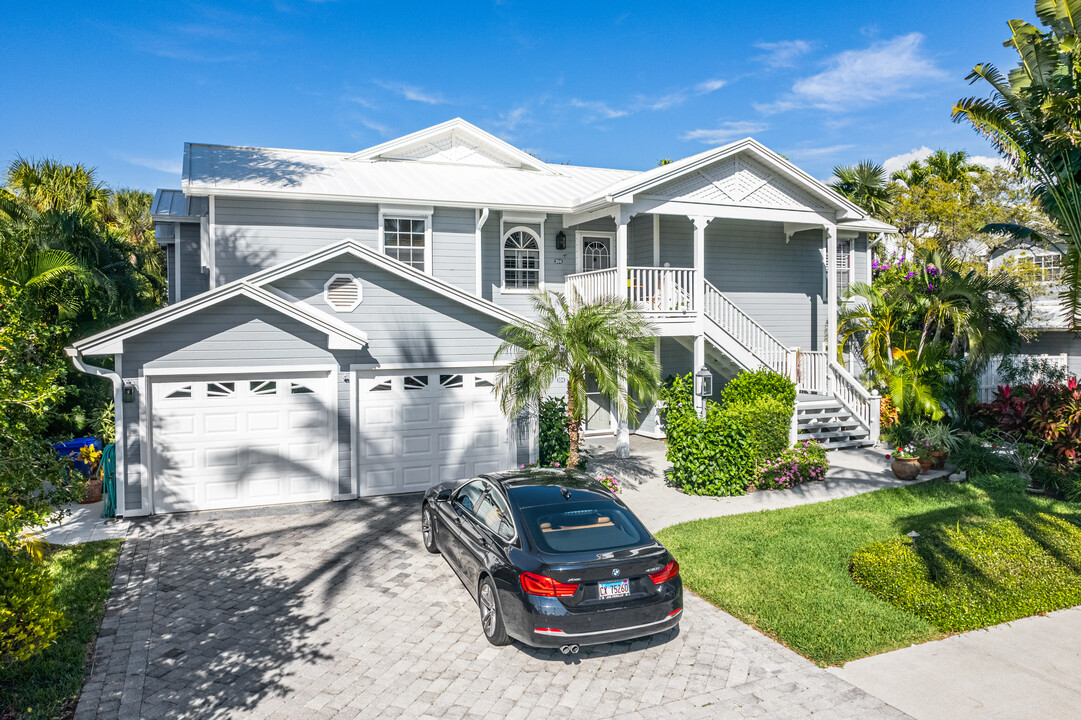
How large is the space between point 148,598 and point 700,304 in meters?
12.4

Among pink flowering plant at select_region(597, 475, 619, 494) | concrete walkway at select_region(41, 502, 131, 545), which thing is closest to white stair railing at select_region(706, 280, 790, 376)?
pink flowering plant at select_region(597, 475, 619, 494)

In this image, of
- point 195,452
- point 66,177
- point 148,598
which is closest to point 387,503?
point 195,452

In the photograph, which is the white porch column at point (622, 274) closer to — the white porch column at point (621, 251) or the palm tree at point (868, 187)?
the white porch column at point (621, 251)

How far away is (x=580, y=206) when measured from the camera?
16516 mm

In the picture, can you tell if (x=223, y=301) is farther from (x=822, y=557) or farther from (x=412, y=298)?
(x=822, y=557)

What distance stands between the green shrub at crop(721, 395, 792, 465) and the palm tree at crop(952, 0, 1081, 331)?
522 centimetres

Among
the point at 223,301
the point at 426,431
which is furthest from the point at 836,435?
the point at 223,301

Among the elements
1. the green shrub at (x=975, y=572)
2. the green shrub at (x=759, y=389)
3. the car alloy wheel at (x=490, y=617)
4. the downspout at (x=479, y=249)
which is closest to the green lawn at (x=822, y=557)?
the green shrub at (x=975, y=572)

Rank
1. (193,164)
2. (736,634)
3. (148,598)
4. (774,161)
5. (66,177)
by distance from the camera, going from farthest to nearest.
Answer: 1. (66,177)
2. (774,161)
3. (193,164)
4. (148,598)
5. (736,634)

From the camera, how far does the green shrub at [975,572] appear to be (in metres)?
7.49

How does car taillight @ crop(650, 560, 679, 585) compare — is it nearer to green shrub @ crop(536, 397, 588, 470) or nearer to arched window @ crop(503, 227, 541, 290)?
green shrub @ crop(536, 397, 588, 470)

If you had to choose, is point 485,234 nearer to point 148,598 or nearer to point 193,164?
point 193,164

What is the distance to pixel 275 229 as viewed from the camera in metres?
15.5

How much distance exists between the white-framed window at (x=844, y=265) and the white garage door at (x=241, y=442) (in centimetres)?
1602
